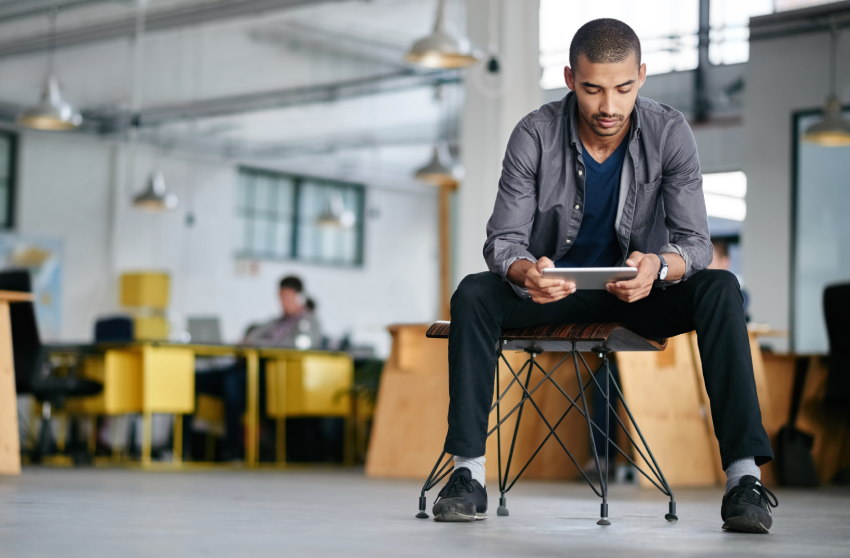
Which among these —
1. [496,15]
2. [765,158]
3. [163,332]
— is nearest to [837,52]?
[765,158]

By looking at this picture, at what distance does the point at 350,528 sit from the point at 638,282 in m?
0.72

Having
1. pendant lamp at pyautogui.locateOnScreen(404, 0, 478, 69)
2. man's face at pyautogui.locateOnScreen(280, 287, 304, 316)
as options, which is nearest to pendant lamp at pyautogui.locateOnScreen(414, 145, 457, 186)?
man's face at pyautogui.locateOnScreen(280, 287, 304, 316)

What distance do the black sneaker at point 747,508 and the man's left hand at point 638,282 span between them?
0.41 meters

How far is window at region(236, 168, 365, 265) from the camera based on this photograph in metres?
14.6

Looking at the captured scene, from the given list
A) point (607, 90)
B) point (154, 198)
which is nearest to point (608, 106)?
point (607, 90)

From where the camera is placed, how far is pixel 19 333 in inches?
205

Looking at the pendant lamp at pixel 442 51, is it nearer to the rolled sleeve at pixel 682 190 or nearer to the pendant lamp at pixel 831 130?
the pendant lamp at pixel 831 130

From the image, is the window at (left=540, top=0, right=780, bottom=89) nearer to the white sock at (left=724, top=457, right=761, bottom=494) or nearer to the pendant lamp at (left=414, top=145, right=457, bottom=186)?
the pendant lamp at (left=414, top=145, right=457, bottom=186)

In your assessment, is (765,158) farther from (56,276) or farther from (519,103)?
(56,276)

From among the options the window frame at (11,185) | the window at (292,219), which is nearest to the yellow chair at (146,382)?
the window frame at (11,185)

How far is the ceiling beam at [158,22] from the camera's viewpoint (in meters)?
9.67

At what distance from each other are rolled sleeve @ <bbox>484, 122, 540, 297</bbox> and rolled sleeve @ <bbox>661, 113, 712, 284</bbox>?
289mm

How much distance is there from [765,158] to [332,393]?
4.26 metres

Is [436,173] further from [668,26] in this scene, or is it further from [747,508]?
[747,508]
